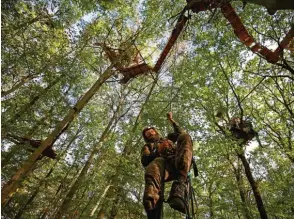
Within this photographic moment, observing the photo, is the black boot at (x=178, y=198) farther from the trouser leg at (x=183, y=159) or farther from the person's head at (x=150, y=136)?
the person's head at (x=150, y=136)

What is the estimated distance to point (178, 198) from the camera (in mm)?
4191

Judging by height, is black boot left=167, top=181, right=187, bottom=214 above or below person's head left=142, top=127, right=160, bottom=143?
below

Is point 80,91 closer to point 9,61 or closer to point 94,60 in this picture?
point 94,60

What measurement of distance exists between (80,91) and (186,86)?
5.94 metres

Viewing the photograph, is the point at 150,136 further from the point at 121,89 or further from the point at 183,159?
the point at 121,89

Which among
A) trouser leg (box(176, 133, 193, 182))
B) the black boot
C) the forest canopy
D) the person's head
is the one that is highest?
the forest canopy

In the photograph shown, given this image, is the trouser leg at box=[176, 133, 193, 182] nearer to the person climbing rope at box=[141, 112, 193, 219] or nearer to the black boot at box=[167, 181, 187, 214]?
the person climbing rope at box=[141, 112, 193, 219]

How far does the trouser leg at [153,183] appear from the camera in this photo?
4.22m

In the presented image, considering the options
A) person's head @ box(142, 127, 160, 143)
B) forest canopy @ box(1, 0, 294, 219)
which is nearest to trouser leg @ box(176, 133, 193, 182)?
person's head @ box(142, 127, 160, 143)

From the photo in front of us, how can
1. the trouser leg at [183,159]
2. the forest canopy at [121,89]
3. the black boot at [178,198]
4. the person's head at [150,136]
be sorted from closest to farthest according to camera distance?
the black boot at [178,198]
the trouser leg at [183,159]
the person's head at [150,136]
the forest canopy at [121,89]

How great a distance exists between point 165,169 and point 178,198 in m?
0.84

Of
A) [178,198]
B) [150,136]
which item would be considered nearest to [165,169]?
[178,198]

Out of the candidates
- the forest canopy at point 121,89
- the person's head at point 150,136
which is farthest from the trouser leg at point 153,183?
the forest canopy at point 121,89

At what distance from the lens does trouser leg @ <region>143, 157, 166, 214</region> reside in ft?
13.9
